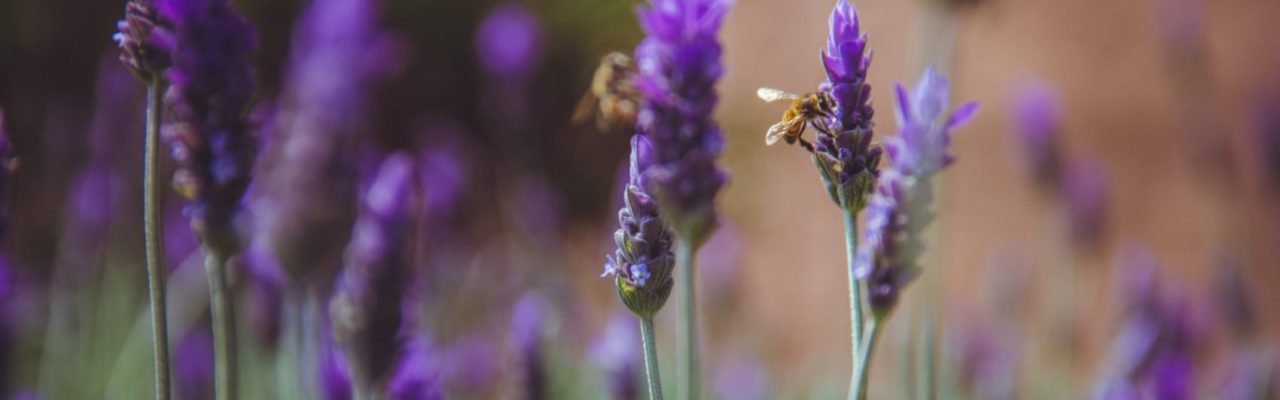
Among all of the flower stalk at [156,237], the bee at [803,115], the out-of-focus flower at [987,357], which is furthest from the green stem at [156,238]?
the out-of-focus flower at [987,357]

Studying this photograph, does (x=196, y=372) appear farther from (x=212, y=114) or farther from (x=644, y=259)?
(x=644, y=259)

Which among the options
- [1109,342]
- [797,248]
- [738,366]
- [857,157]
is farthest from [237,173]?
[797,248]

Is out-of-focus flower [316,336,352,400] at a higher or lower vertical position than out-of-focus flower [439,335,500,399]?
lower

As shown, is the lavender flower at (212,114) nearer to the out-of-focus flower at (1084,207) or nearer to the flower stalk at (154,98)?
the flower stalk at (154,98)

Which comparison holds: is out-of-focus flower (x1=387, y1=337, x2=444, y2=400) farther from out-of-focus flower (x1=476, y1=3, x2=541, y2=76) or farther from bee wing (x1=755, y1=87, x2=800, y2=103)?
out-of-focus flower (x1=476, y1=3, x2=541, y2=76)

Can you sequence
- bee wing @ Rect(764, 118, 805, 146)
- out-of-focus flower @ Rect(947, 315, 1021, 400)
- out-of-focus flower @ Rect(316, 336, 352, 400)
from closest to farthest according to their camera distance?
bee wing @ Rect(764, 118, 805, 146) → out-of-focus flower @ Rect(316, 336, 352, 400) → out-of-focus flower @ Rect(947, 315, 1021, 400)

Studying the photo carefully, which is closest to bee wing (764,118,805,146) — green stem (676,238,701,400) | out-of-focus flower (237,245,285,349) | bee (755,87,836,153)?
bee (755,87,836,153)

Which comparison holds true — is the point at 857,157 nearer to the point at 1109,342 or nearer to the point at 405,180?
the point at 405,180
